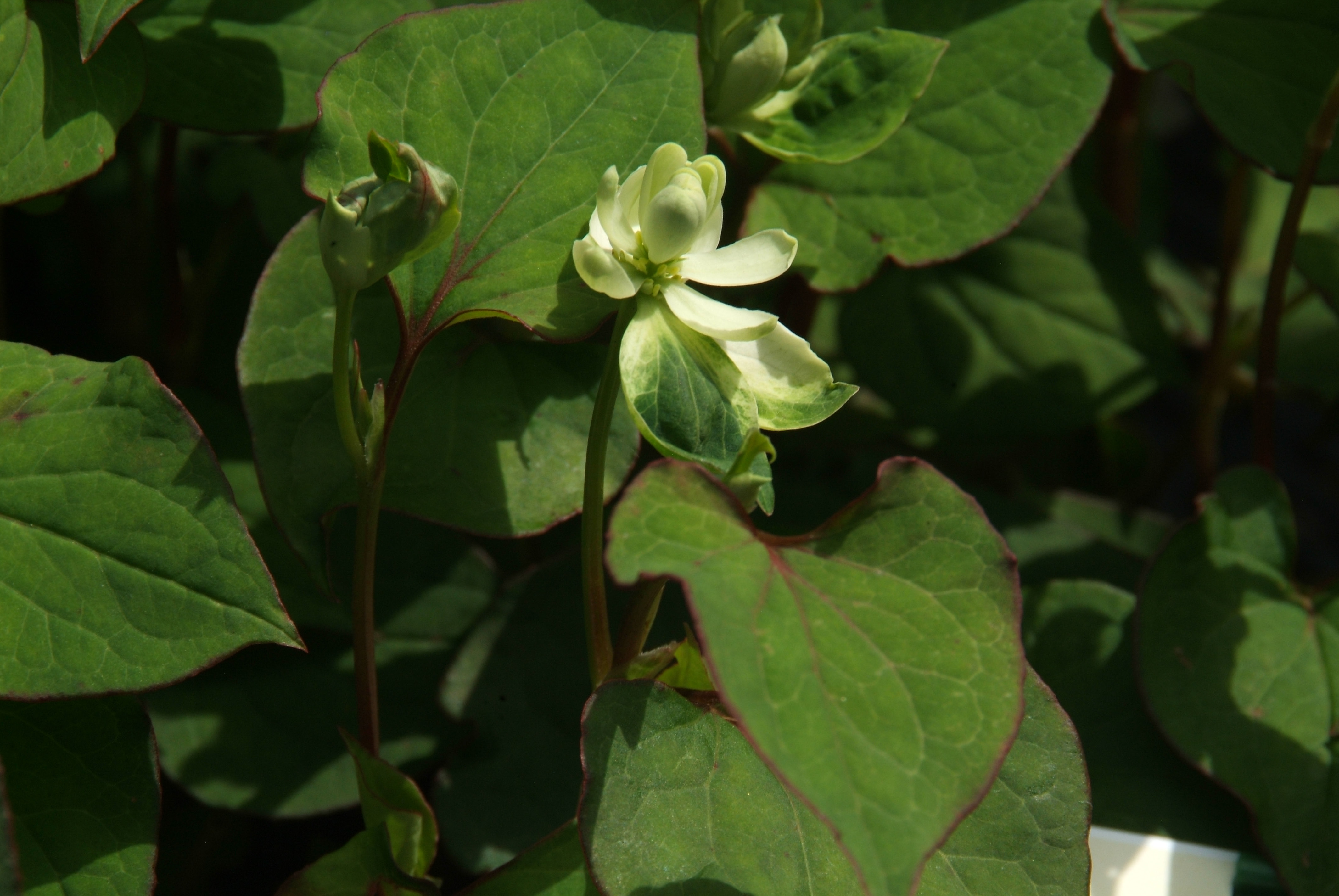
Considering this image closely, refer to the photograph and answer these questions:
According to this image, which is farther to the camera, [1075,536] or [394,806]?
[1075,536]

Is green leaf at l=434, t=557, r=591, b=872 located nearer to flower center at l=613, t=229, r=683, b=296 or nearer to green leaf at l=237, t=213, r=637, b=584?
green leaf at l=237, t=213, r=637, b=584

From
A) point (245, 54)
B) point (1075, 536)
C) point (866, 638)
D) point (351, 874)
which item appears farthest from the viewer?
point (1075, 536)

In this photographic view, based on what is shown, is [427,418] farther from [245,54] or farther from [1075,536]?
[1075,536]

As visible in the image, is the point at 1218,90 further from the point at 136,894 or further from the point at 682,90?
the point at 136,894

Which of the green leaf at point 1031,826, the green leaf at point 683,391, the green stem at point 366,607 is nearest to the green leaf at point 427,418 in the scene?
the green stem at point 366,607

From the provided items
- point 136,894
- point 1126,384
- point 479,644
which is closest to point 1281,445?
point 1126,384

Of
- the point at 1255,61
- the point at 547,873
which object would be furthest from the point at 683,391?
the point at 1255,61

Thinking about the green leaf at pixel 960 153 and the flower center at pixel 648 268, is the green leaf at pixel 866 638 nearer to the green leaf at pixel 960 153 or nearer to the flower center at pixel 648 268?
the flower center at pixel 648 268

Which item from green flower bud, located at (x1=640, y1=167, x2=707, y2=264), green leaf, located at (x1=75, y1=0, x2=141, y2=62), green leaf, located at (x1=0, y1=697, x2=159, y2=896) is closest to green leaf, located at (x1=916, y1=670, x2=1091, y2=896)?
green flower bud, located at (x1=640, y1=167, x2=707, y2=264)
